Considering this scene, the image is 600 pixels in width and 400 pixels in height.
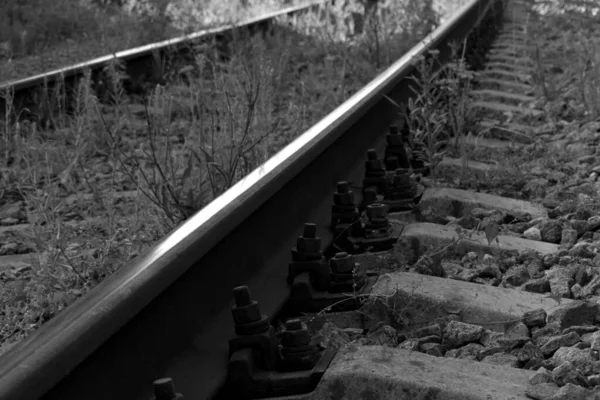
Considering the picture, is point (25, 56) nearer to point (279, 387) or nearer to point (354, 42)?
point (354, 42)

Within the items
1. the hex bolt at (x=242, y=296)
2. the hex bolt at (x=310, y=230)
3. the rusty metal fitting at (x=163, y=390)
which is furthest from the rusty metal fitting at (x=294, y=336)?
the hex bolt at (x=310, y=230)

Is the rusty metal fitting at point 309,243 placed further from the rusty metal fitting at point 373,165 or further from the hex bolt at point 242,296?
the rusty metal fitting at point 373,165

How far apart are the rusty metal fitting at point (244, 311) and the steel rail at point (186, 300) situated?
8cm

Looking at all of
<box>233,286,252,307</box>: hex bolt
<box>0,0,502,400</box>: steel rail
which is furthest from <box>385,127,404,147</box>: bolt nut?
<box>233,286,252,307</box>: hex bolt

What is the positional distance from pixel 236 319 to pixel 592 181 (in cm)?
232

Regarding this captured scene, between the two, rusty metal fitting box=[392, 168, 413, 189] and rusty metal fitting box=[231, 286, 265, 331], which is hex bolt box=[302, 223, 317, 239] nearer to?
rusty metal fitting box=[231, 286, 265, 331]

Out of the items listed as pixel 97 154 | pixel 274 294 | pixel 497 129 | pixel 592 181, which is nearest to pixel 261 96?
pixel 97 154

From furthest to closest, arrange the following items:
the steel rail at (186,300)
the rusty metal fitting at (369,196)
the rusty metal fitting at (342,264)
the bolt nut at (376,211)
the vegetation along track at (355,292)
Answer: the rusty metal fitting at (369,196)
the bolt nut at (376,211)
the rusty metal fitting at (342,264)
the vegetation along track at (355,292)
the steel rail at (186,300)

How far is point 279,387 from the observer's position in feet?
6.84

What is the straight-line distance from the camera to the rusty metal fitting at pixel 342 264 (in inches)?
104

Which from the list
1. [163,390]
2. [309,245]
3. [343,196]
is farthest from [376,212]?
[163,390]

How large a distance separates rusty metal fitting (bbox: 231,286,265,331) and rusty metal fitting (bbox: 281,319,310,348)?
2.4 inches

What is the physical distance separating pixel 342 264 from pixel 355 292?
103 mm

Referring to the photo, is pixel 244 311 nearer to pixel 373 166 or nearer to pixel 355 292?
pixel 355 292
